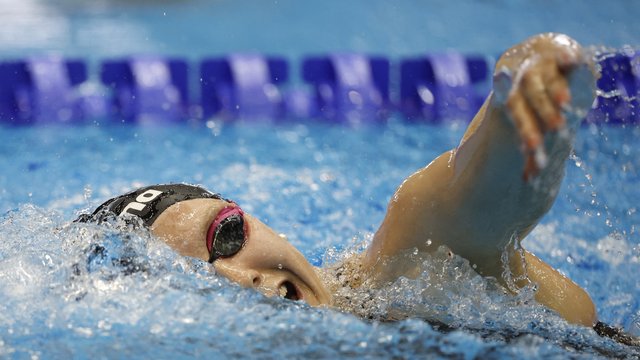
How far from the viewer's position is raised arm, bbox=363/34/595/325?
44.7 inches

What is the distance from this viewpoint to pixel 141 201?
1606mm

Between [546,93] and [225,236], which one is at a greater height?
[546,93]

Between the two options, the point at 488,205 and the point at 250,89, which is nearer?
the point at 488,205

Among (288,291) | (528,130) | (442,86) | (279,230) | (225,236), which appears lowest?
(279,230)

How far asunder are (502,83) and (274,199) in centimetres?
195

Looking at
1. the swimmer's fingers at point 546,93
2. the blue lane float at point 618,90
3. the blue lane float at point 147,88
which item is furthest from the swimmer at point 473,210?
the blue lane float at point 147,88

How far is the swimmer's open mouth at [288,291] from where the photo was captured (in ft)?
5.05

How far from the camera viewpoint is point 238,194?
312cm

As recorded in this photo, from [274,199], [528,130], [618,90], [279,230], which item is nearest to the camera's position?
[528,130]

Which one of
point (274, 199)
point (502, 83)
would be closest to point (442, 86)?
point (274, 199)

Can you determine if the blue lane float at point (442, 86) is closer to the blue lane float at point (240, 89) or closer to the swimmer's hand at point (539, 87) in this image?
the blue lane float at point (240, 89)

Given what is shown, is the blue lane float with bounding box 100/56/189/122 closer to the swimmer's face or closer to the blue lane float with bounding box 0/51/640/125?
the blue lane float with bounding box 0/51/640/125

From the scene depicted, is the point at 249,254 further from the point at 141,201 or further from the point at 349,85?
the point at 349,85

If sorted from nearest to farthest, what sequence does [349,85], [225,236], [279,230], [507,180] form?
[507,180]
[225,236]
[279,230]
[349,85]
